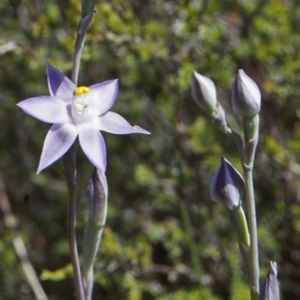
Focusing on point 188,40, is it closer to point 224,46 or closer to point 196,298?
point 224,46

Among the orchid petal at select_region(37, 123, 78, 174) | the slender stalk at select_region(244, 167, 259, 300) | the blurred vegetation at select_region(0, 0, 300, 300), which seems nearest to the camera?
the orchid petal at select_region(37, 123, 78, 174)

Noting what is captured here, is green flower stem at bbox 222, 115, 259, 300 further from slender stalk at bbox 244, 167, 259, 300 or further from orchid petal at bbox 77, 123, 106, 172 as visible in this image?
orchid petal at bbox 77, 123, 106, 172

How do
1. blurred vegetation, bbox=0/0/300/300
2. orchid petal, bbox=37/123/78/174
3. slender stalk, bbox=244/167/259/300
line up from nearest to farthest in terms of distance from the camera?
orchid petal, bbox=37/123/78/174 < slender stalk, bbox=244/167/259/300 < blurred vegetation, bbox=0/0/300/300

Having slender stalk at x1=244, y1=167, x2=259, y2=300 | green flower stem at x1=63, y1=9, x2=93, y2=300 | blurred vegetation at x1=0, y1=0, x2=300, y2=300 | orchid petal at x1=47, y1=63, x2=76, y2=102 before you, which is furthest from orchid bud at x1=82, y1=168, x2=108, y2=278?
blurred vegetation at x1=0, y1=0, x2=300, y2=300

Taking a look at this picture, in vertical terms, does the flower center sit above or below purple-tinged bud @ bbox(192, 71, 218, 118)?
below

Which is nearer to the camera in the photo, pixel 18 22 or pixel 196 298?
pixel 196 298

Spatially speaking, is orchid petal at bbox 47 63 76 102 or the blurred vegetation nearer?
orchid petal at bbox 47 63 76 102

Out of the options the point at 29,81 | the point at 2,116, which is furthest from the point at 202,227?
the point at 2,116

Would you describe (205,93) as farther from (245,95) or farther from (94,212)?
(94,212)
